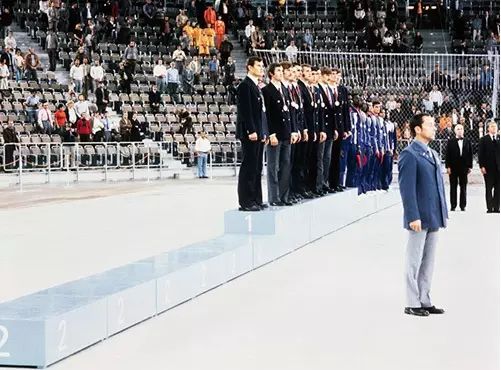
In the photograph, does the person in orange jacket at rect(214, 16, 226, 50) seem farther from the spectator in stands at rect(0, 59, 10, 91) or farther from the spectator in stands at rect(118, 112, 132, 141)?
the spectator in stands at rect(0, 59, 10, 91)

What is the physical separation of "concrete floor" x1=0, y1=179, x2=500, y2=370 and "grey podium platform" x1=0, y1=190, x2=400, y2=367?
13 centimetres

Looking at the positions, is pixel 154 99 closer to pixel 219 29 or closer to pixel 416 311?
pixel 219 29

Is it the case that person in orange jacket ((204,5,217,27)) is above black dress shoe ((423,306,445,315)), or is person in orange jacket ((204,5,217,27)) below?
above

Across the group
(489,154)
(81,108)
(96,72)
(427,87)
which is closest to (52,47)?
(96,72)

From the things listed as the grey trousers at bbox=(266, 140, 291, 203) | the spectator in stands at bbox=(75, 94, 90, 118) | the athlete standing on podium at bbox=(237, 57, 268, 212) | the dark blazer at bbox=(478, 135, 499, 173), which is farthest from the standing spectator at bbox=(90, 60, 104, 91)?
the athlete standing on podium at bbox=(237, 57, 268, 212)

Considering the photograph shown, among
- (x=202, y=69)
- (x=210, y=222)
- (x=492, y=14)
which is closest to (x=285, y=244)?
(x=210, y=222)

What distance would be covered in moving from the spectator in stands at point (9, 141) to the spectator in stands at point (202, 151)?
17.8 ft

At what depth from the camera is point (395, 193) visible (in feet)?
77.0

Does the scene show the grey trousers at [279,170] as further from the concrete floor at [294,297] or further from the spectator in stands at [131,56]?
the spectator in stands at [131,56]

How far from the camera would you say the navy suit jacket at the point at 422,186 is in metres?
9.44

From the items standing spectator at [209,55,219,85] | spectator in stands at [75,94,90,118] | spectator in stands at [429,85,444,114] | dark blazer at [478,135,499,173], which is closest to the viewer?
dark blazer at [478,135,499,173]

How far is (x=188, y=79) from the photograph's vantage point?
35.2 metres

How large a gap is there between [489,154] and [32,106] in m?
13.7

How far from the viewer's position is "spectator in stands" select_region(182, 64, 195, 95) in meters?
35.2
